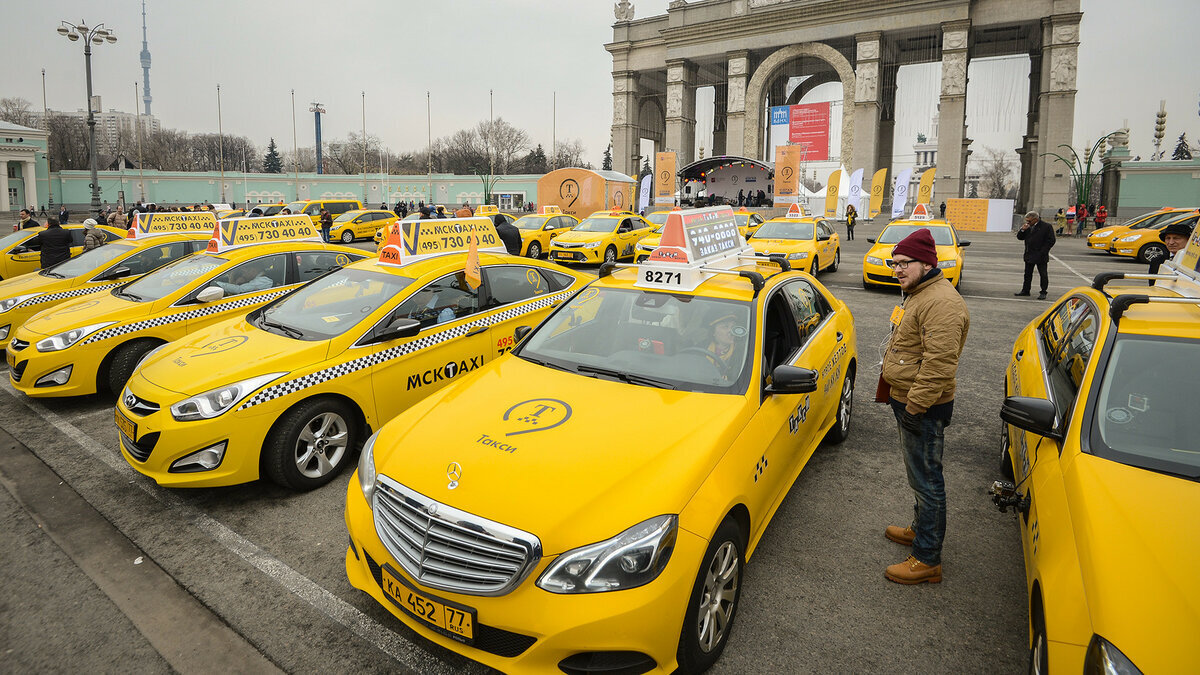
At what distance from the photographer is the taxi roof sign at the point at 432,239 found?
5.93 m

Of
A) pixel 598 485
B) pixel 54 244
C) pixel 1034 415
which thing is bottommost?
pixel 598 485

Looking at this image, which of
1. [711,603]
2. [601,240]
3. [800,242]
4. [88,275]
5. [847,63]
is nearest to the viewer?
[711,603]

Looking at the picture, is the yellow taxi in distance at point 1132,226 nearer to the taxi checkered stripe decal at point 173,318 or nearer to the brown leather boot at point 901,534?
the brown leather boot at point 901,534

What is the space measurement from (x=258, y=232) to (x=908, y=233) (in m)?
12.5

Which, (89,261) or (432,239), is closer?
(432,239)

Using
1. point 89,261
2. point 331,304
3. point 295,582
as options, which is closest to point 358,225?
point 89,261

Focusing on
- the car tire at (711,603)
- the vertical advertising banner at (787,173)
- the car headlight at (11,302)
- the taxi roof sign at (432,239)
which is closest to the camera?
the car tire at (711,603)

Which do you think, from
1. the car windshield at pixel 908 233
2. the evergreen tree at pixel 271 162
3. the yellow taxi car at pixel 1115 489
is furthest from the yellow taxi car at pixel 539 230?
the evergreen tree at pixel 271 162

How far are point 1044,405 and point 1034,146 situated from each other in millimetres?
58192

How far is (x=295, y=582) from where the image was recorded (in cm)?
356

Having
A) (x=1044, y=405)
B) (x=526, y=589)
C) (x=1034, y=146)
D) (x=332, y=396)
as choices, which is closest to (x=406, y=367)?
(x=332, y=396)

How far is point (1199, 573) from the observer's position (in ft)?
6.68

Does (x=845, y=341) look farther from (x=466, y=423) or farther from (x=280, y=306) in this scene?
(x=280, y=306)

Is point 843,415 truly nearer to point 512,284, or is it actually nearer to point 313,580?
point 512,284
